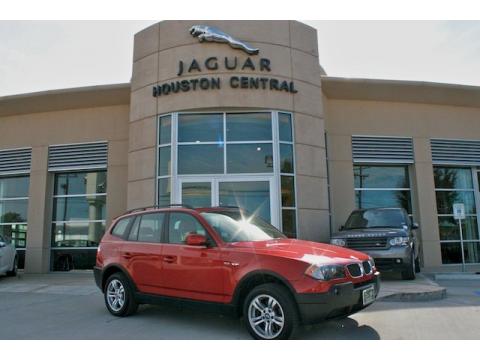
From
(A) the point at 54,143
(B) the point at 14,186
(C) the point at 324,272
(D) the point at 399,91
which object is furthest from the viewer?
(B) the point at 14,186

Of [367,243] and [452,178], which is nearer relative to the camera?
[367,243]

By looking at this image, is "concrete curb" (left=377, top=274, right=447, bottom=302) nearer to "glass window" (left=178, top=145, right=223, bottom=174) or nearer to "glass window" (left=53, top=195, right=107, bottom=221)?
"glass window" (left=178, top=145, right=223, bottom=174)

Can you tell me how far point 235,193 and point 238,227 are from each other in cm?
574

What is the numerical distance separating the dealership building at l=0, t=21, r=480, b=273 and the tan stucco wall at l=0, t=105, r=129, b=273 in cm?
5

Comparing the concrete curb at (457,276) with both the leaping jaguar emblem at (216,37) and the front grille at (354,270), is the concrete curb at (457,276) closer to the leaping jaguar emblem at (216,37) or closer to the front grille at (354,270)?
the front grille at (354,270)

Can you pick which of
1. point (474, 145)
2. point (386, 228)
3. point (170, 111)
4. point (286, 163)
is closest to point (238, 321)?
point (386, 228)

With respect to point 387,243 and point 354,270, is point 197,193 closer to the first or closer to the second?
point 387,243

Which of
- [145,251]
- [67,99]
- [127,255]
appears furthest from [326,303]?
[67,99]

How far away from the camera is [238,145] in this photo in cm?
1192

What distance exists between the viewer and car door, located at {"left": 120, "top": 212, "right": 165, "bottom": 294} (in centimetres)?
599

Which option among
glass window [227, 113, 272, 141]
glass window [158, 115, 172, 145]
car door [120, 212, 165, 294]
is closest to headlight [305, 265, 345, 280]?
car door [120, 212, 165, 294]

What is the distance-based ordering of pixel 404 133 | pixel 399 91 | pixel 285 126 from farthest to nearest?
pixel 404 133
pixel 399 91
pixel 285 126

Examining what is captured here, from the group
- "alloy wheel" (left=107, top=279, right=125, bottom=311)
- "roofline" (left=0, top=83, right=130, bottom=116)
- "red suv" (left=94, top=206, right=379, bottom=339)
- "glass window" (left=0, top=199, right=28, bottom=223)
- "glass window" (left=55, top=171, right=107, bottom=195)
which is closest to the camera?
"red suv" (left=94, top=206, right=379, bottom=339)

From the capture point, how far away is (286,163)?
39.0 feet
